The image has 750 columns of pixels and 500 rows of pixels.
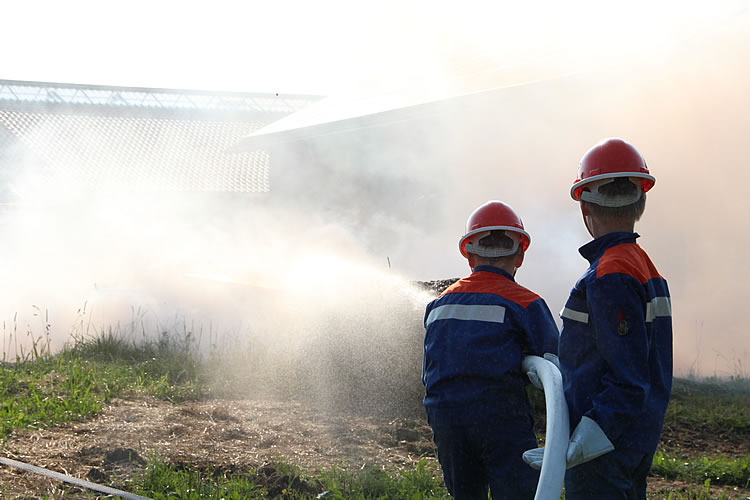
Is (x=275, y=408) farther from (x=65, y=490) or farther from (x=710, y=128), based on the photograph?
(x=710, y=128)

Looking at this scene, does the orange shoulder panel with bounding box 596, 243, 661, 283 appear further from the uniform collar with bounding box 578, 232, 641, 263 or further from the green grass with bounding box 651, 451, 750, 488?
the green grass with bounding box 651, 451, 750, 488

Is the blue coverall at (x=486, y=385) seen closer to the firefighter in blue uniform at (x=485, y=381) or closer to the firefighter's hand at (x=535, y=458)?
the firefighter in blue uniform at (x=485, y=381)

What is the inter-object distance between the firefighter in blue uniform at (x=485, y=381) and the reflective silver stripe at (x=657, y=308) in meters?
0.58

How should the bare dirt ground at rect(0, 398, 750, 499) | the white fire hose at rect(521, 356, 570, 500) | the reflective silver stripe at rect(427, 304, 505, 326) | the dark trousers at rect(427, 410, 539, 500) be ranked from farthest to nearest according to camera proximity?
the bare dirt ground at rect(0, 398, 750, 499)
the reflective silver stripe at rect(427, 304, 505, 326)
the dark trousers at rect(427, 410, 539, 500)
the white fire hose at rect(521, 356, 570, 500)

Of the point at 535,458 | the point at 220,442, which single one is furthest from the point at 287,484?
the point at 535,458

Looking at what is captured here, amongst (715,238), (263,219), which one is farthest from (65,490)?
(263,219)

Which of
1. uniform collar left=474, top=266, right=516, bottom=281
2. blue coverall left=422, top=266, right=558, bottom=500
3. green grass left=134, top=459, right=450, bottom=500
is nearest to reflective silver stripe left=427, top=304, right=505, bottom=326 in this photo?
blue coverall left=422, top=266, right=558, bottom=500

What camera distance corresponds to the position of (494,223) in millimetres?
2844

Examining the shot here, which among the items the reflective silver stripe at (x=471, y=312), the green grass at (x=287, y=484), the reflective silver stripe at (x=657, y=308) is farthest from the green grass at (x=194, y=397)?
the reflective silver stripe at (x=657, y=308)

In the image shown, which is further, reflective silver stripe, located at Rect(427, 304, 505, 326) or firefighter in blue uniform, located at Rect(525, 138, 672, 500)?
reflective silver stripe, located at Rect(427, 304, 505, 326)

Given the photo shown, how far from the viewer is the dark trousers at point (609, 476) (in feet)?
6.40

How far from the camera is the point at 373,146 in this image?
39.5 ft

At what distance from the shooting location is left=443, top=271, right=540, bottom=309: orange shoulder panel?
8.66 feet

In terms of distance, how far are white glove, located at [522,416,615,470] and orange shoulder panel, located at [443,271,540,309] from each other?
2.61 ft
